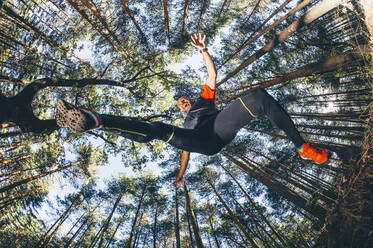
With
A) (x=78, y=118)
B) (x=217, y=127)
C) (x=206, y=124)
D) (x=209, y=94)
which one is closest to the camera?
(x=78, y=118)

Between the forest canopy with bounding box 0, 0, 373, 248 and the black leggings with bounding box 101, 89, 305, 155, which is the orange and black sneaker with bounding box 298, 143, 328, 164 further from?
the forest canopy with bounding box 0, 0, 373, 248

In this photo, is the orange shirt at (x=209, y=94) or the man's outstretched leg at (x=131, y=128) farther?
the orange shirt at (x=209, y=94)

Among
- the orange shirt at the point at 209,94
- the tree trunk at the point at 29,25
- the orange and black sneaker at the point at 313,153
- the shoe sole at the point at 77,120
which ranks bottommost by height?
the orange and black sneaker at the point at 313,153

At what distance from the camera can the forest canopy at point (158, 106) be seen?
523cm

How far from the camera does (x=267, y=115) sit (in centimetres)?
190

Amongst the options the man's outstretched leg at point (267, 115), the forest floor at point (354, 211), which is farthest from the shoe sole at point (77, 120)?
the forest floor at point (354, 211)

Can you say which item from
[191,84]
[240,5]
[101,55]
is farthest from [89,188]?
[240,5]

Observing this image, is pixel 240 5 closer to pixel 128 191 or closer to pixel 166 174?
pixel 166 174

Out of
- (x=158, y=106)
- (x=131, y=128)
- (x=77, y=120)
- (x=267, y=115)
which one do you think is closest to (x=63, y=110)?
(x=77, y=120)

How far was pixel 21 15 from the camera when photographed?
18.0 feet

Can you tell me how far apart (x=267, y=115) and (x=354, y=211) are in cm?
102

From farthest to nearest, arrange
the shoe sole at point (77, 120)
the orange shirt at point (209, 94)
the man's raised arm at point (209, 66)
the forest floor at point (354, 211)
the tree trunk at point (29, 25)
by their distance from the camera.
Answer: the tree trunk at point (29, 25) → the orange shirt at point (209, 94) → the man's raised arm at point (209, 66) → the shoe sole at point (77, 120) → the forest floor at point (354, 211)

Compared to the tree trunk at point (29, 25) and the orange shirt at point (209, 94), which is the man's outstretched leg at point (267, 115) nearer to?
the orange shirt at point (209, 94)

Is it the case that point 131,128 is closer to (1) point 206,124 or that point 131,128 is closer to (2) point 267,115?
(1) point 206,124
